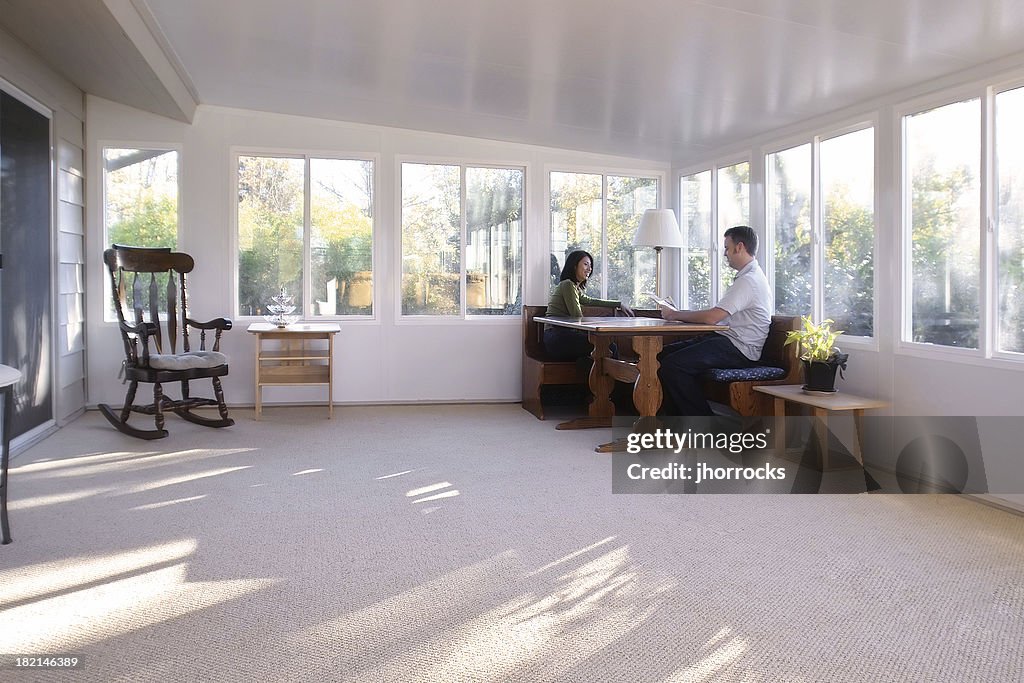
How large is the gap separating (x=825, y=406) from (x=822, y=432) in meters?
0.25

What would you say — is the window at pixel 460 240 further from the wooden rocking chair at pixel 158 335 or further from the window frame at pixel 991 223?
the window frame at pixel 991 223

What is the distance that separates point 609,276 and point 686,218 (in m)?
0.87

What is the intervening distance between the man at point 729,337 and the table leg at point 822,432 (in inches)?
30.6

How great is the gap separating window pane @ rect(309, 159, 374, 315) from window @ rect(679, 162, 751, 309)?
2818 mm

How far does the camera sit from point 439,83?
5328mm

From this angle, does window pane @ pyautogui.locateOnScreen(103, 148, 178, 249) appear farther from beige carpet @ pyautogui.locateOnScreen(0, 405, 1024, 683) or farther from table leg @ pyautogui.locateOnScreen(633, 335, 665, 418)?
table leg @ pyautogui.locateOnScreen(633, 335, 665, 418)

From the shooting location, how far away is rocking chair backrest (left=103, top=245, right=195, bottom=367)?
5.36 meters

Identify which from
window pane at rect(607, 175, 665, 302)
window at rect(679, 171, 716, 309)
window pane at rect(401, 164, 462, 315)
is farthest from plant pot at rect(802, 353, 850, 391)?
window pane at rect(401, 164, 462, 315)

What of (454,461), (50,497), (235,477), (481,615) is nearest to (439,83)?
(454,461)

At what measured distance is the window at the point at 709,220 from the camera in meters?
6.12

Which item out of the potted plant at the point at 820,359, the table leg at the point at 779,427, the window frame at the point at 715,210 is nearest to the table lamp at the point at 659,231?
the window frame at the point at 715,210

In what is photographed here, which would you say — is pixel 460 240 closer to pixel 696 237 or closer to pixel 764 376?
pixel 696 237

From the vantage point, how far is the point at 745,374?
4.81 metres

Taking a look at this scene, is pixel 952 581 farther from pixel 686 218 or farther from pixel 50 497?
pixel 686 218
